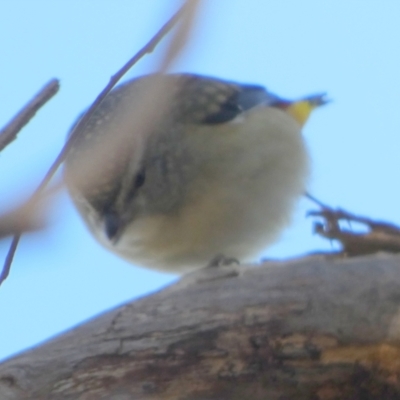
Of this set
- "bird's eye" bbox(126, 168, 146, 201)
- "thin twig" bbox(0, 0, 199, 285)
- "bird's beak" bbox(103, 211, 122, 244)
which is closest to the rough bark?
"thin twig" bbox(0, 0, 199, 285)

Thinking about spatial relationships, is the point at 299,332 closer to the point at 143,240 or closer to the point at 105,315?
the point at 105,315

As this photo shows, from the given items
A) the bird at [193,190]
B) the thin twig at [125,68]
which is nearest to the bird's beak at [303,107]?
the bird at [193,190]

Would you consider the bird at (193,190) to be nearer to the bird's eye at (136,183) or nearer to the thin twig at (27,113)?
the bird's eye at (136,183)

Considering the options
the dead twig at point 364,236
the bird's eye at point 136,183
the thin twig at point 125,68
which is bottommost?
the dead twig at point 364,236

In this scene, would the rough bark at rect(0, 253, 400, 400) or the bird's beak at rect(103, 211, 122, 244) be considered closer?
the rough bark at rect(0, 253, 400, 400)

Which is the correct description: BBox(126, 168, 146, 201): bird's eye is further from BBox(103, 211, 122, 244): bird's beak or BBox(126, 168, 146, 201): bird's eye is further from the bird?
BBox(103, 211, 122, 244): bird's beak

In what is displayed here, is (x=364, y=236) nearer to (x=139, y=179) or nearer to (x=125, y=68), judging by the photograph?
(x=139, y=179)
